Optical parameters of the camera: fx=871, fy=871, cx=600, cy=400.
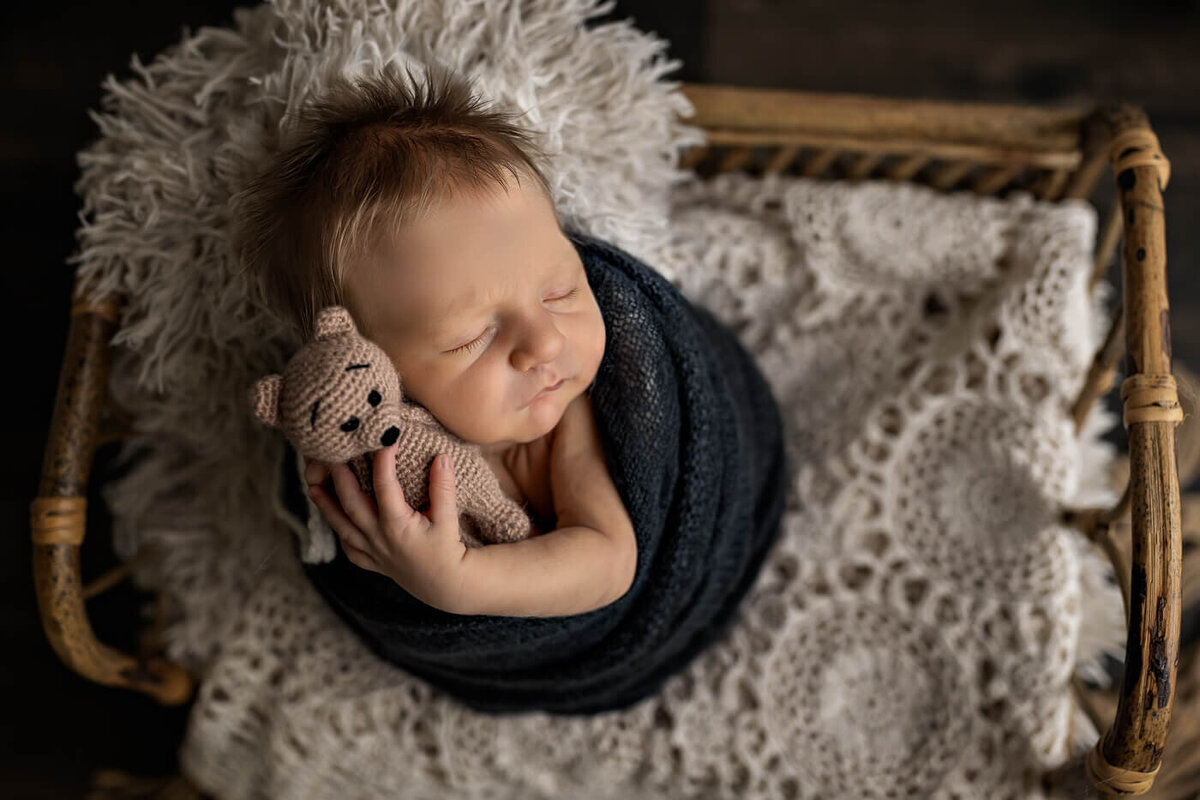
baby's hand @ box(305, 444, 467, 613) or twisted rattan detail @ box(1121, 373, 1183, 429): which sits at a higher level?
twisted rattan detail @ box(1121, 373, 1183, 429)

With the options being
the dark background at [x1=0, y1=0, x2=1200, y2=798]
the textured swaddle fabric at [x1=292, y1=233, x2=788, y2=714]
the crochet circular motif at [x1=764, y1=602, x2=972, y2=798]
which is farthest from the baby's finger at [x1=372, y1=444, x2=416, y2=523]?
the dark background at [x1=0, y1=0, x2=1200, y2=798]

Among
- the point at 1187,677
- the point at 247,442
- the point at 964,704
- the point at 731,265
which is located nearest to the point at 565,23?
the point at 731,265

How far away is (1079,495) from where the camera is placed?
1251 mm

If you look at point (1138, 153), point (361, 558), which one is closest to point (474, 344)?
point (361, 558)

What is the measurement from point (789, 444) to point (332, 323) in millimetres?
699

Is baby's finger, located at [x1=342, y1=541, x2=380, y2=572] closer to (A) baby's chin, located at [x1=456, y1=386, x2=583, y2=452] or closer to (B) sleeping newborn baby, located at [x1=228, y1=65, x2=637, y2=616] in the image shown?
(B) sleeping newborn baby, located at [x1=228, y1=65, x2=637, y2=616]

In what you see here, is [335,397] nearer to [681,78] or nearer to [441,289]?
[441,289]

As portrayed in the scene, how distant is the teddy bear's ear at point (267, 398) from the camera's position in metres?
0.63

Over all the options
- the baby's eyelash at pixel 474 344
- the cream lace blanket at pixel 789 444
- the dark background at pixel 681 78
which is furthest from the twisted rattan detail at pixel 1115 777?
the dark background at pixel 681 78

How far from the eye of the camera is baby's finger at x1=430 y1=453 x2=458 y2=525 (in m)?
0.71

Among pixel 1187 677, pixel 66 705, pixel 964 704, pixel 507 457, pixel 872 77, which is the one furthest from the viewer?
pixel 872 77

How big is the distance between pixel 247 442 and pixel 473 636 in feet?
1.31

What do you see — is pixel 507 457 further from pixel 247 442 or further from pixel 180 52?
pixel 180 52

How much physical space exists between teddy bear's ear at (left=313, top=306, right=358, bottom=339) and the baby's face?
0.05 metres
